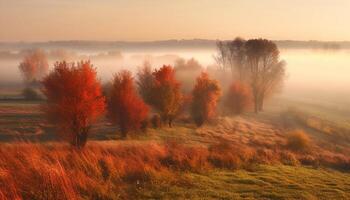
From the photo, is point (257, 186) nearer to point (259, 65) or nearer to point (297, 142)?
point (297, 142)

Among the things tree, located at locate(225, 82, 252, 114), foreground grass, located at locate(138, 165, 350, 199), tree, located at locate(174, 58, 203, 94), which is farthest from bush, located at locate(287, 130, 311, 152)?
tree, located at locate(174, 58, 203, 94)

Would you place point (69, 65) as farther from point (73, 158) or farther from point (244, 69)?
point (244, 69)

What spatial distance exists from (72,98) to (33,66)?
109 metres

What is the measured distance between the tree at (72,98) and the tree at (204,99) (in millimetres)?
24291

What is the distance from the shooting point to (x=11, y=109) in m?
64.9

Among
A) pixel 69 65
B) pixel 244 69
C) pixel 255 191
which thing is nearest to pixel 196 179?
pixel 255 191

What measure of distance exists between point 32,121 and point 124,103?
15.9m

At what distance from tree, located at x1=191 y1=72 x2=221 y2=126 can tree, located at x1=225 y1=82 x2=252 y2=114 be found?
46.7ft

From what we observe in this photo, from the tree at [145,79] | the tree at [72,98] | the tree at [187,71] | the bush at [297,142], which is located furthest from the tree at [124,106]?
the tree at [187,71]

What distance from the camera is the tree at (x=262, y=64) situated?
250 ft

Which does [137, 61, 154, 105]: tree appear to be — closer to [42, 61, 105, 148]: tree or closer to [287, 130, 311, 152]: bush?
[42, 61, 105, 148]: tree

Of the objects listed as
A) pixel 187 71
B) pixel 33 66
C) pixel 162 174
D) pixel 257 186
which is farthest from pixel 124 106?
pixel 33 66

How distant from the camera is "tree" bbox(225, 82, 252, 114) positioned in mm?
75812

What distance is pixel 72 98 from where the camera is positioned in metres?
36.6
